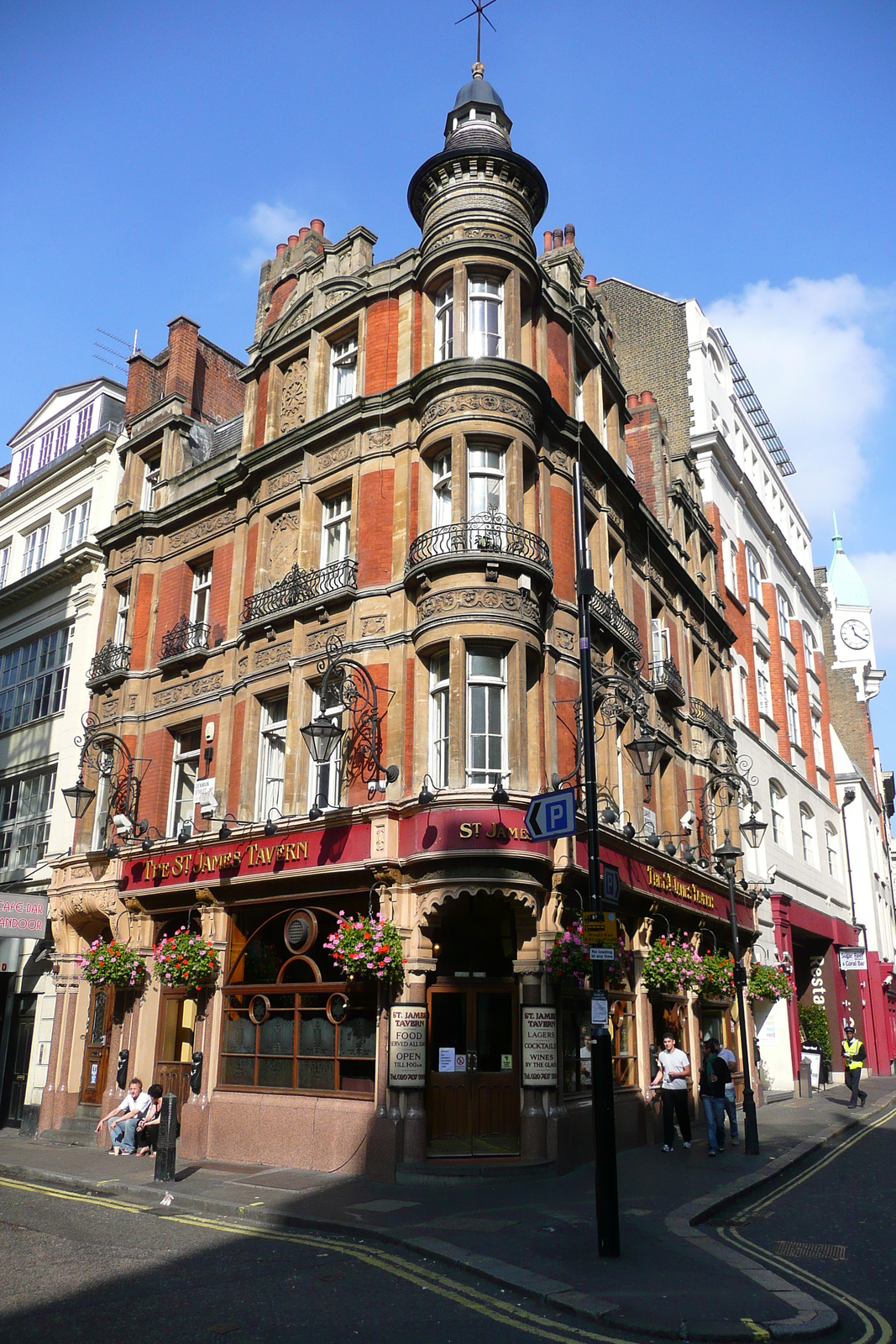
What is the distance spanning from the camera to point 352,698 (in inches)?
728

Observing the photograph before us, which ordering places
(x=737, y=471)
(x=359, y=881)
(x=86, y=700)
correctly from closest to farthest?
(x=359, y=881)
(x=86, y=700)
(x=737, y=471)

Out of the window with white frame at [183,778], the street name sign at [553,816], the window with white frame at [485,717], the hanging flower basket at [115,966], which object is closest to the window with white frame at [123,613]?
the window with white frame at [183,778]

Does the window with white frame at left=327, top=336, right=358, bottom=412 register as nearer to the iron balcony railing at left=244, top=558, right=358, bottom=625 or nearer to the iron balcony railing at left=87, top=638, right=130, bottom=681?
the iron balcony railing at left=244, top=558, right=358, bottom=625

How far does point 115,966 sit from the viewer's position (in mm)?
20578

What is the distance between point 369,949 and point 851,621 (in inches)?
2535

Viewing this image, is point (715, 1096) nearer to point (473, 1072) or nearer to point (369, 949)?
point (473, 1072)

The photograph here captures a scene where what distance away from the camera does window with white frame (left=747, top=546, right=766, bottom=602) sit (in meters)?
37.2

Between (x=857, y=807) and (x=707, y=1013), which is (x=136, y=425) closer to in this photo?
(x=707, y=1013)

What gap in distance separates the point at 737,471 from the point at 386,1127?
27585 millimetres

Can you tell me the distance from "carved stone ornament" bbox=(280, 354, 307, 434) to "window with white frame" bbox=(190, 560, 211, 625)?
3.93 metres

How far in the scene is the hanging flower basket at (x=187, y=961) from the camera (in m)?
18.9

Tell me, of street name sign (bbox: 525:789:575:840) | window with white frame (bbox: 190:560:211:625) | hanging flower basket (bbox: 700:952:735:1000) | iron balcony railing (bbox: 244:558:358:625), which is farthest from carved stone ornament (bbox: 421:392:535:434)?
hanging flower basket (bbox: 700:952:735:1000)

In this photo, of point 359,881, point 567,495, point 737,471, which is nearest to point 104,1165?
point 359,881

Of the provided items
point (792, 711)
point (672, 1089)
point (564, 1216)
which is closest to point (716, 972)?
point (672, 1089)
